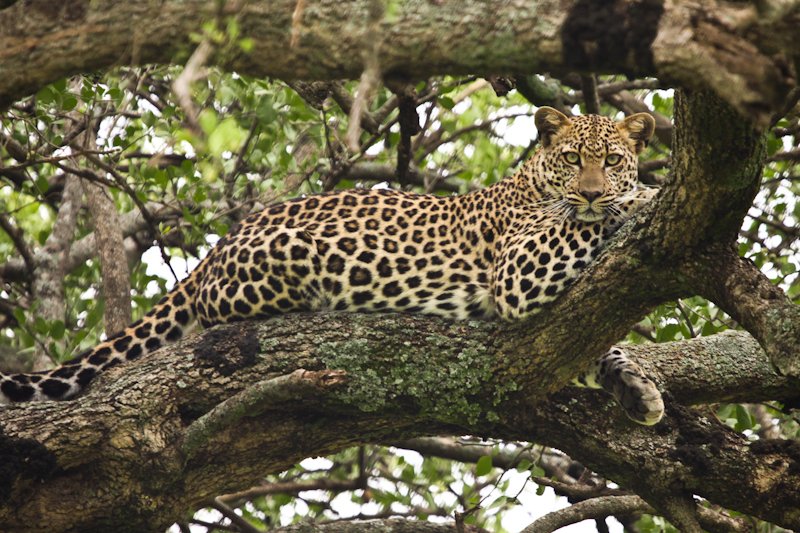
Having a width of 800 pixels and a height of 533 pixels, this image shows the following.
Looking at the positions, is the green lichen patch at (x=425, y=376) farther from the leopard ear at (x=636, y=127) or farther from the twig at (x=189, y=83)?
the twig at (x=189, y=83)

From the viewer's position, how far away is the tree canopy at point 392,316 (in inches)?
164

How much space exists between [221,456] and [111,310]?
244cm

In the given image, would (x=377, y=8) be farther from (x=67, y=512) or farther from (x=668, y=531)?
(x=668, y=531)

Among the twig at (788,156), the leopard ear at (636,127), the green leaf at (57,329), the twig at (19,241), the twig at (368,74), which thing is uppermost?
the twig at (368,74)

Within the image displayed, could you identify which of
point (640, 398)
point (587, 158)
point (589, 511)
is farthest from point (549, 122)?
point (589, 511)

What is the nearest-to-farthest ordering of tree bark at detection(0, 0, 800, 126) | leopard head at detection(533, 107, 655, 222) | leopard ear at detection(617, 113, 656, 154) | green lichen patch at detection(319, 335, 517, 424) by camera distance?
1. tree bark at detection(0, 0, 800, 126)
2. green lichen patch at detection(319, 335, 517, 424)
3. leopard head at detection(533, 107, 655, 222)
4. leopard ear at detection(617, 113, 656, 154)

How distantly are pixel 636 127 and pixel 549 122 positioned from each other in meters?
0.64

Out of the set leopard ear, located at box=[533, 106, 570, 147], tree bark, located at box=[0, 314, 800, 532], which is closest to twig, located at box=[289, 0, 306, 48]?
tree bark, located at box=[0, 314, 800, 532]

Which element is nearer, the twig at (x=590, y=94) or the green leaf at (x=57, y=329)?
the green leaf at (x=57, y=329)

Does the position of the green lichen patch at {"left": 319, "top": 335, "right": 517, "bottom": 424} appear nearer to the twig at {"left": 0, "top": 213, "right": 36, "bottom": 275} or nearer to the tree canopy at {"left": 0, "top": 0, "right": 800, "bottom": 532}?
the tree canopy at {"left": 0, "top": 0, "right": 800, "bottom": 532}

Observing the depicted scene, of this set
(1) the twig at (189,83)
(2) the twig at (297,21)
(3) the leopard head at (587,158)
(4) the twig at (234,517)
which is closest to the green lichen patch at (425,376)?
(3) the leopard head at (587,158)

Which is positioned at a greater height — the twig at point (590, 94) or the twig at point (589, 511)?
the twig at point (590, 94)

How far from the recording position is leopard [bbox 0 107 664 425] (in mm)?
7367

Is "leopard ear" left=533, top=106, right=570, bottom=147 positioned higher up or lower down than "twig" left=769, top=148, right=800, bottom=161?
higher up
